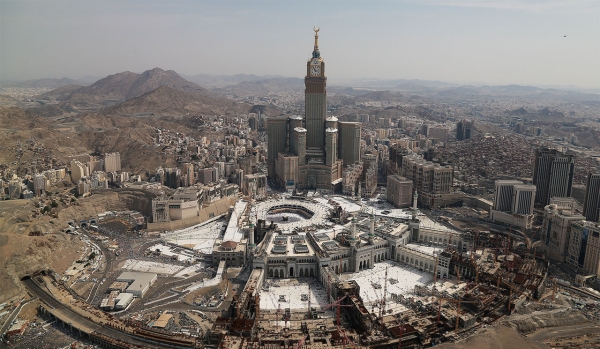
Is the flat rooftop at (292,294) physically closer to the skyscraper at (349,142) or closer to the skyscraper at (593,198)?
the skyscraper at (593,198)

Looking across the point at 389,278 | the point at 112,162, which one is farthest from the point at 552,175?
the point at 112,162

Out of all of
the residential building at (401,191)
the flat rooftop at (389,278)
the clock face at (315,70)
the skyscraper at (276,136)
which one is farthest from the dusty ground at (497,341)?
the clock face at (315,70)

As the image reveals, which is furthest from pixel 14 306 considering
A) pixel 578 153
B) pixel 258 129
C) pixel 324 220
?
pixel 578 153

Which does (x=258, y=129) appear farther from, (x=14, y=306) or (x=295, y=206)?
(x=14, y=306)

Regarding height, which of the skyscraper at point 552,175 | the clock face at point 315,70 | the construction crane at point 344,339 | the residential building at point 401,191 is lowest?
the construction crane at point 344,339

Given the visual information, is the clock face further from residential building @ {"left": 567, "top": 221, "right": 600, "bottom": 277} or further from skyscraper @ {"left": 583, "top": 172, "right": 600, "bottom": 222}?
residential building @ {"left": 567, "top": 221, "right": 600, "bottom": 277}
